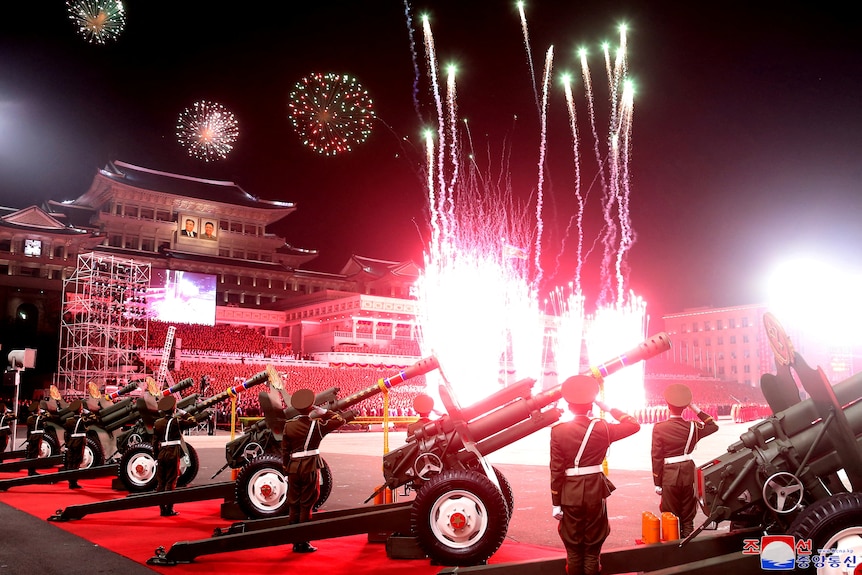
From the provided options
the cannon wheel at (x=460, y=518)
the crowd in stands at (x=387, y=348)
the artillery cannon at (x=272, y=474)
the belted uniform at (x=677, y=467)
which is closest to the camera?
the cannon wheel at (x=460, y=518)

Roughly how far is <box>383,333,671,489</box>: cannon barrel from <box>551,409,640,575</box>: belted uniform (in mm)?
1150

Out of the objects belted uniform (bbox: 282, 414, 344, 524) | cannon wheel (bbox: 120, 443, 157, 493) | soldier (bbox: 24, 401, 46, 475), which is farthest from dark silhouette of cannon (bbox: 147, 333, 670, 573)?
soldier (bbox: 24, 401, 46, 475)

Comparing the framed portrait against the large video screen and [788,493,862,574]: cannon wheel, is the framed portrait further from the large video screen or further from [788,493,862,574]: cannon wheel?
[788,493,862,574]: cannon wheel

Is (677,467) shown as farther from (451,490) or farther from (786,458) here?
(451,490)

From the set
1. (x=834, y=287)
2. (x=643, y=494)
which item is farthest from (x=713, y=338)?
(x=643, y=494)

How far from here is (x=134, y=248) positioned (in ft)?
170

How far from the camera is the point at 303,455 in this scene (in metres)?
7.94

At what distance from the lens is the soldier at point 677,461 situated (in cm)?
712

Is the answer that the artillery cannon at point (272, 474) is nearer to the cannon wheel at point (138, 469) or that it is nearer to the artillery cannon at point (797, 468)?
the cannon wheel at point (138, 469)

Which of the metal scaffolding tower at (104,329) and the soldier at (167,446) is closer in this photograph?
the soldier at (167,446)

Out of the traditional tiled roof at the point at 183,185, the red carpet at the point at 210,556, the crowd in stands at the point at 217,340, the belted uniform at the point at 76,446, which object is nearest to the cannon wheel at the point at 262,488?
the red carpet at the point at 210,556

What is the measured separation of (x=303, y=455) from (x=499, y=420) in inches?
94.0

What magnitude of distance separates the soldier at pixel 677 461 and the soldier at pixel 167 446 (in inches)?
272

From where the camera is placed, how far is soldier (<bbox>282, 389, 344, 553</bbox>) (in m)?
7.73
